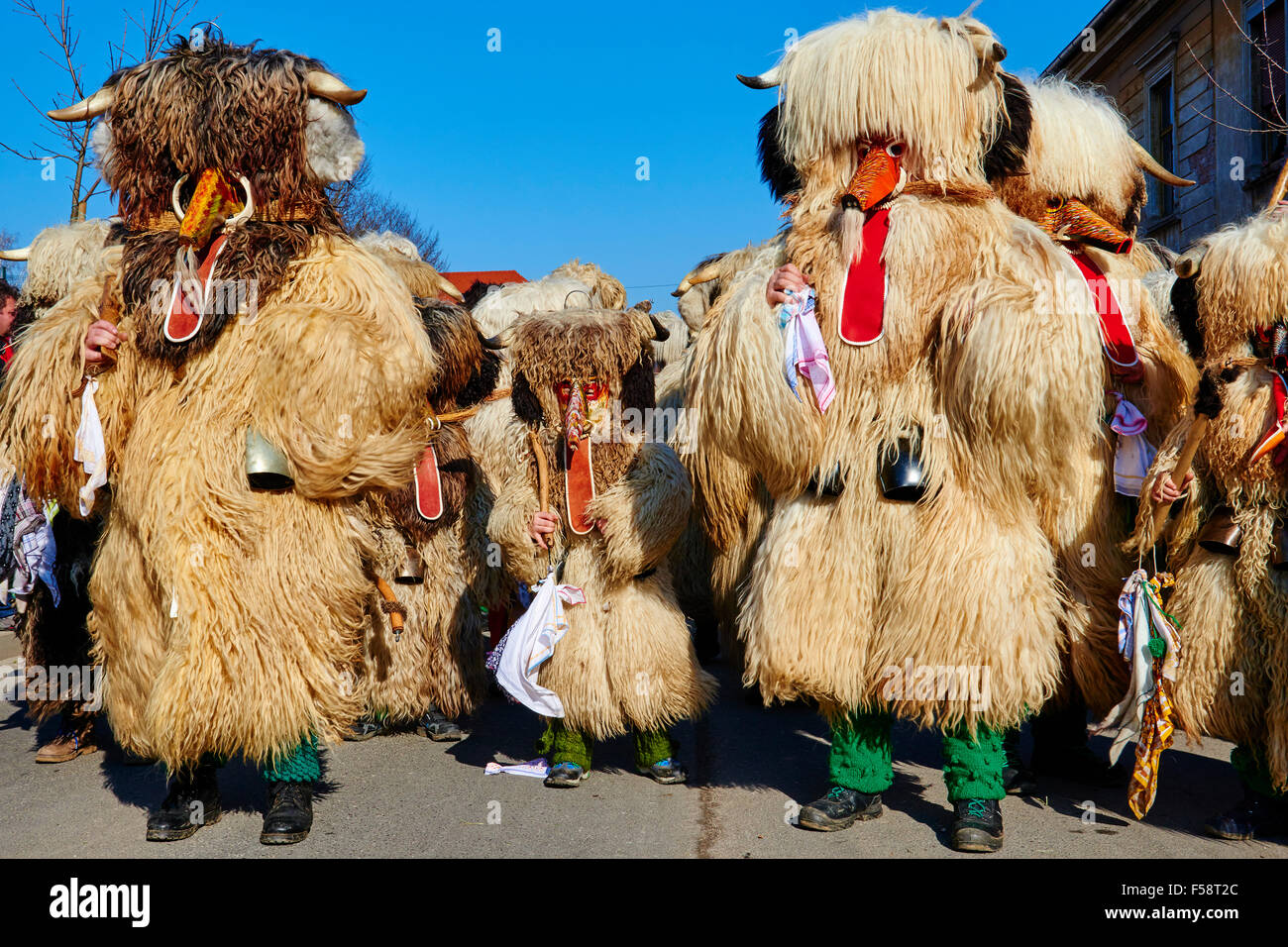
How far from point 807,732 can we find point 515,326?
7.57 feet

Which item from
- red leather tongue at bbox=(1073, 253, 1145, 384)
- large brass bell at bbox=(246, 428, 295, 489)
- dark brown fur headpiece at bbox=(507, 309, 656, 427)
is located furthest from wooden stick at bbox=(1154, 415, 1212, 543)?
large brass bell at bbox=(246, 428, 295, 489)

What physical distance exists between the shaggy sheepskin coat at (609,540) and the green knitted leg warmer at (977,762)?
3.67 feet

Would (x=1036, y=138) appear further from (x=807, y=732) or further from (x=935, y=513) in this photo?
(x=807, y=732)

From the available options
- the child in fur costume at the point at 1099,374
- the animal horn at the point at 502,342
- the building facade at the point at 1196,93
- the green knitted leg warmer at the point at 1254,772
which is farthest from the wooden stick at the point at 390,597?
the building facade at the point at 1196,93

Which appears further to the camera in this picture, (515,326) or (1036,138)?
(515,326)

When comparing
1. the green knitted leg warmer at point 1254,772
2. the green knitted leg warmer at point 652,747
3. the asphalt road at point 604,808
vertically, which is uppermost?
the green knitted leg warmer at point 1254,772

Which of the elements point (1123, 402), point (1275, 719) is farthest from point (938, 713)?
point (1123, 402)

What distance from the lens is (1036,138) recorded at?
12.8 ft

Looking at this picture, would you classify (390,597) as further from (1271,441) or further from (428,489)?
(1271,441)

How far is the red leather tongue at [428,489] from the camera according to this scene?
15.8ft

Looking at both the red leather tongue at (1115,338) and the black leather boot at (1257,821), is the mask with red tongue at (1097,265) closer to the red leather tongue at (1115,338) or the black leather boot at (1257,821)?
the red leather tongue at (1115,338)

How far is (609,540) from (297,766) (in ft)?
4.47

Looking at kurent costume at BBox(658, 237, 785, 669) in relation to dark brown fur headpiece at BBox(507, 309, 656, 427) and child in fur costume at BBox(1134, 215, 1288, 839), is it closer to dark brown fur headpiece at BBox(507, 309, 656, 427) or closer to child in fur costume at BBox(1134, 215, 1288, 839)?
dark brown fur headpiece at BBox(507, 309, 656, 427)

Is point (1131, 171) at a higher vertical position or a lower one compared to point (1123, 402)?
higher
